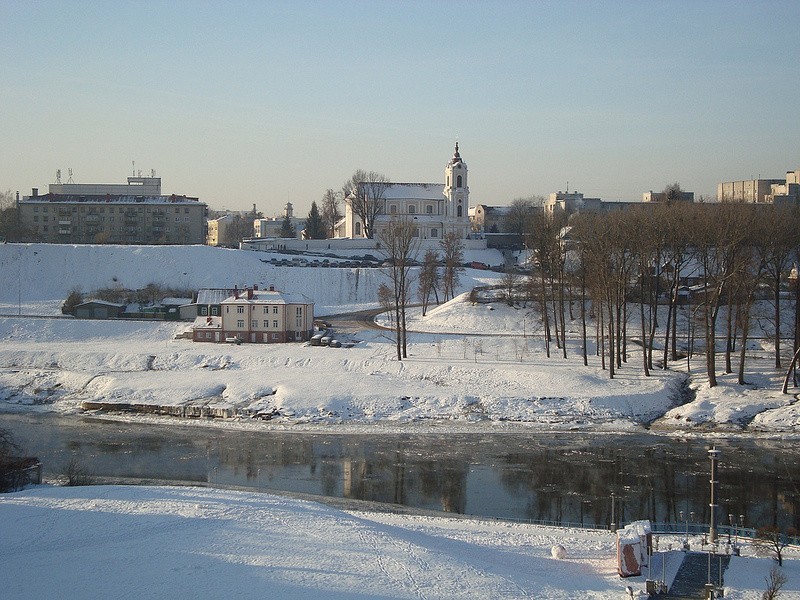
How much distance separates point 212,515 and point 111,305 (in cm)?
4037

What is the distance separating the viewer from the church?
313 feet

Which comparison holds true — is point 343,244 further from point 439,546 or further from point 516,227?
point 439,546

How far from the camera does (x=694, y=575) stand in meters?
17.3

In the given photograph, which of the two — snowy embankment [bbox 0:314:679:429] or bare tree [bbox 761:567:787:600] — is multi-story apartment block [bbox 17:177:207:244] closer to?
snowy embankment [bbox 0:314:679:429]

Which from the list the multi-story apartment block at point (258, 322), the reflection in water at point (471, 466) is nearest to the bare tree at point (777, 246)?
the reflection in water at point (471, 466)

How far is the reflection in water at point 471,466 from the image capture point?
24.6 meters

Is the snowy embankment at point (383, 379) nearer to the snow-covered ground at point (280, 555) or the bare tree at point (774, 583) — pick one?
the snow-covered ground at point (280, 555)

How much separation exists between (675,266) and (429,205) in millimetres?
55757

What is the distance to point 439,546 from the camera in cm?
1898

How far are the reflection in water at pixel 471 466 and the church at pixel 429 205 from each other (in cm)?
6173

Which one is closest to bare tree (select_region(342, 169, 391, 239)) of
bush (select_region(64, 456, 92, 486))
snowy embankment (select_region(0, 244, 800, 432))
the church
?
the church

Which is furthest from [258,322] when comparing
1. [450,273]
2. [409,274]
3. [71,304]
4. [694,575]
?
[694,575]

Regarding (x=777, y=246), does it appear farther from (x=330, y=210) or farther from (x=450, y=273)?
(x=330, y=210)

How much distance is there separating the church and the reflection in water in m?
61.7
